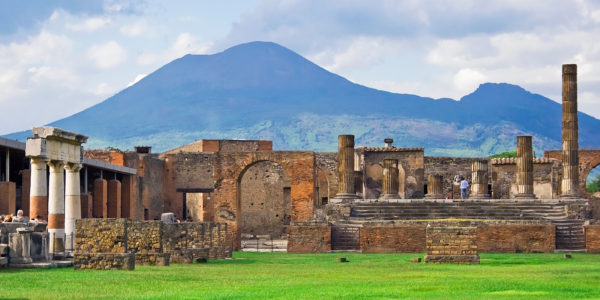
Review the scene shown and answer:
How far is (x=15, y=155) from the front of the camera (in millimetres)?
39250

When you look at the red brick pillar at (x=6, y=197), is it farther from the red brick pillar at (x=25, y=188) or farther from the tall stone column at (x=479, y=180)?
the tall stone column at (x=479, y=180)

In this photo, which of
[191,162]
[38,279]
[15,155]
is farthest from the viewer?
[191,162]

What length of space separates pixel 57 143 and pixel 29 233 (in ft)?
22.0

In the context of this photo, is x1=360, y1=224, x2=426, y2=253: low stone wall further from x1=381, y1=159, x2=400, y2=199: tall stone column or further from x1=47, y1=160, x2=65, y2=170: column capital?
x1=47, y1=160, x2=65, y2=170: column capital

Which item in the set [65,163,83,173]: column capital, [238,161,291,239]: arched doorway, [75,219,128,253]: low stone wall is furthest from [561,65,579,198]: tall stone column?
[75,219,128,253]: low stone wall

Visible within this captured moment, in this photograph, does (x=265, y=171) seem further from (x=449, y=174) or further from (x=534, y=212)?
(x=534, y=212)

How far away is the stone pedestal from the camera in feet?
76.4

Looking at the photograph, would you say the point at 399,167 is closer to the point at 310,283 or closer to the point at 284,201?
Answer: the point at 284,201

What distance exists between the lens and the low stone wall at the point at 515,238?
37656 mm

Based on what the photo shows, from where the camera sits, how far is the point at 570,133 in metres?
47.1

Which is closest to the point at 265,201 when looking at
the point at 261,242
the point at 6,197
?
the point at 261,242

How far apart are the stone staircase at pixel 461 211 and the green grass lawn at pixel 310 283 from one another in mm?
17279

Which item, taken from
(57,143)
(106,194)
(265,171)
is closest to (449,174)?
(265,171)

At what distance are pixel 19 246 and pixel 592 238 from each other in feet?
71.5
